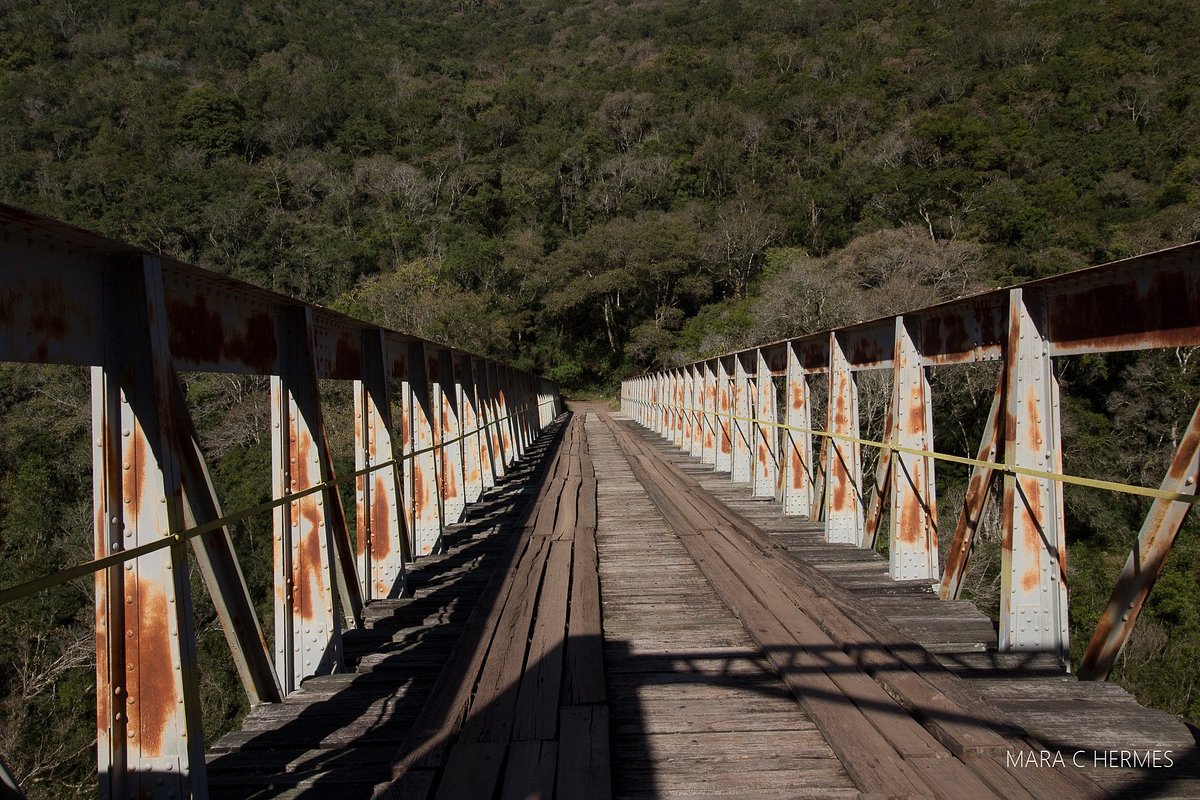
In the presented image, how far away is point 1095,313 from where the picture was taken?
3609 mm

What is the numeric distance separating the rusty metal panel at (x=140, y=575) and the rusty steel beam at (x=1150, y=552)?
3.59 m

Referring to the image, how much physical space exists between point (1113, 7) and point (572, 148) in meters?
53.2

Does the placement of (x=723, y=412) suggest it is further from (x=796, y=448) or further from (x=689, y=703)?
(x=689, y=703)

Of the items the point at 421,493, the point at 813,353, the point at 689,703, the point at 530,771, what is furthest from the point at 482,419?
the point at 530,771

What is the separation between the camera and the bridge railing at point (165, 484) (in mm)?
2465

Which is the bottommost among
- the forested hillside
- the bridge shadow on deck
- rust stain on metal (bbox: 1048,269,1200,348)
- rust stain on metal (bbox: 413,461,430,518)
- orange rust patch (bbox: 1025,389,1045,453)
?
the bridge shadow on deck

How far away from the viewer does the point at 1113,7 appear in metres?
69.1

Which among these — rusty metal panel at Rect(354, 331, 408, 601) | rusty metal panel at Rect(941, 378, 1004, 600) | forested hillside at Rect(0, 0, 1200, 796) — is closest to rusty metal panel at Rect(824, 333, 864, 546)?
rusty metal panel at Rect(941, 378, 1004, 600)

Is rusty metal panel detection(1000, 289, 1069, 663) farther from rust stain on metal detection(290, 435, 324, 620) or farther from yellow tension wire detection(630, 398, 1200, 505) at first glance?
rust stain on metal detection(290, 435, 324, 620)

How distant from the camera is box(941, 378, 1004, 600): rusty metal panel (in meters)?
4.32

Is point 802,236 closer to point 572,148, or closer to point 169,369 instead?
point 572,148

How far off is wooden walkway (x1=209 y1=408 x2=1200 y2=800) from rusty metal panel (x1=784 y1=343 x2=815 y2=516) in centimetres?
270

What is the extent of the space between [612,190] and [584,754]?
79240 mm

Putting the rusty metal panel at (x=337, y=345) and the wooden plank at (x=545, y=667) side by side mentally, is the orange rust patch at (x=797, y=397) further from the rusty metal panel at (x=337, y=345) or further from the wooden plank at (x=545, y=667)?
the rusty metal panel at (x=337, y=345)
